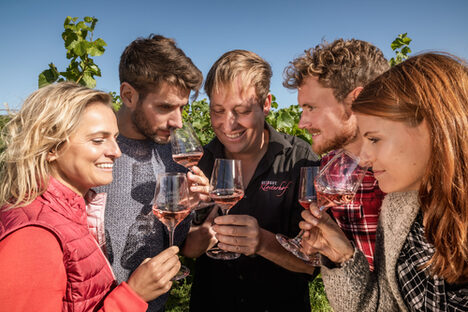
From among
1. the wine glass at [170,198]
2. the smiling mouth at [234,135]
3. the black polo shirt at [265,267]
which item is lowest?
the black polo shirt at [265,267]

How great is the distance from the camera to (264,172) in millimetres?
2713

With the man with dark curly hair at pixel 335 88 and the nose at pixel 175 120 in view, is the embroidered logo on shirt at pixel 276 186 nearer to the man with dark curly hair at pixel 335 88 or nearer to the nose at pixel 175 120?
the man with dark curly hair at pixel 335 88

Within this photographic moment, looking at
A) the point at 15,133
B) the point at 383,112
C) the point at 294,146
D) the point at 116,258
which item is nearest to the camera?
the point at 383,112

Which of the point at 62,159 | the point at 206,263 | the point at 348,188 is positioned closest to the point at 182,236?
the point at 206,263

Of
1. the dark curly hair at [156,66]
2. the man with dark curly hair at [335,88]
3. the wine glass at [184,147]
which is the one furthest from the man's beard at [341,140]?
the dark curly hair at [156,66]

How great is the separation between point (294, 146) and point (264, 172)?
43 cm

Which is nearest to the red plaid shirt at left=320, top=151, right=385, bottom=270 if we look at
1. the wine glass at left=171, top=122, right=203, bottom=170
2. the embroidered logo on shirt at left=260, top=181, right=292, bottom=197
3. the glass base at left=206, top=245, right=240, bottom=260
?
the embroidered logo on shirt at left=260, top=181, right=292, bottom=197

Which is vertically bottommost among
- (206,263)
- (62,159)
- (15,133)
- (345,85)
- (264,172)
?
(206,263)

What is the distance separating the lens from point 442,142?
54.8 inches

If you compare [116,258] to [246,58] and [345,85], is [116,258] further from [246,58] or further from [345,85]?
[345,85]

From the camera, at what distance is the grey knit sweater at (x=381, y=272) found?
167 cm

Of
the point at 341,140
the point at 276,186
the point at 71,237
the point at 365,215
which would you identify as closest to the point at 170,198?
the point at 71,237

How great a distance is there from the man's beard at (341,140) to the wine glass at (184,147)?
1.12 meters

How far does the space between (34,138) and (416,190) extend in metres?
2.15
